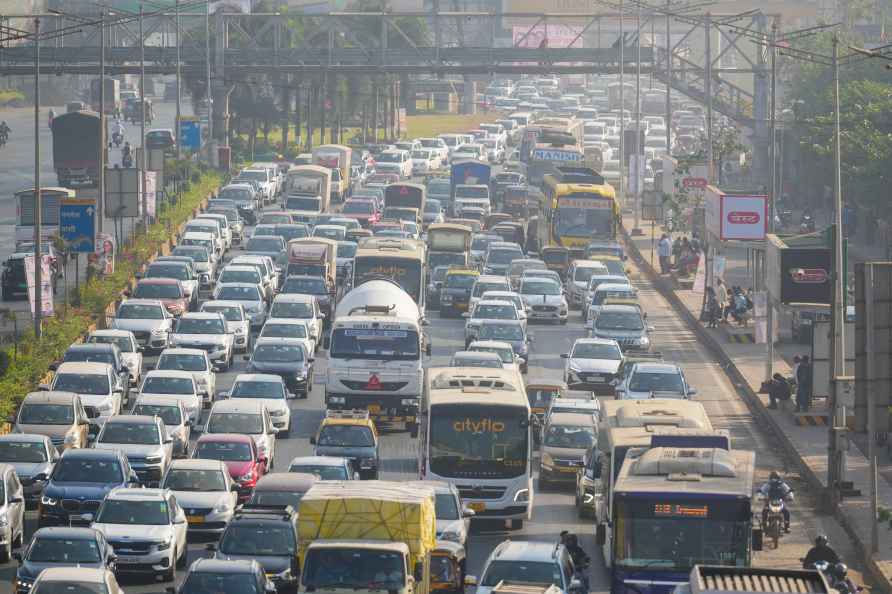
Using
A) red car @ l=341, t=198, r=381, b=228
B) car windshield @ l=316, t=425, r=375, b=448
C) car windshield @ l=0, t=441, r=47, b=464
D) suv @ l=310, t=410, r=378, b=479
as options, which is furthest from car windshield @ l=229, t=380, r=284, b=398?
red car @ l=341, t=198, r=381, b=228

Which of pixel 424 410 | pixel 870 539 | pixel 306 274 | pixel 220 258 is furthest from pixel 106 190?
pixel 870 539

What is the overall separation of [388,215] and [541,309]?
19220 millimetres

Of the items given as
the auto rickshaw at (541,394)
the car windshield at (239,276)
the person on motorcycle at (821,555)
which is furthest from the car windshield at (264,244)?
the person on motorcycle at (821,555)

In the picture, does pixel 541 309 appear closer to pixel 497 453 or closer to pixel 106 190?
pixel 106 190

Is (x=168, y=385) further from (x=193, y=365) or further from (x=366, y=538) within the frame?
(x=366, y=538)

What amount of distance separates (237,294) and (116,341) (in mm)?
9827

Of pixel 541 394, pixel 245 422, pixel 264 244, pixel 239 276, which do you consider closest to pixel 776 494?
pixel 245 422

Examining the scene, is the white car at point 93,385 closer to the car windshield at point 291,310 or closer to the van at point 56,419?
the van at point 56,419

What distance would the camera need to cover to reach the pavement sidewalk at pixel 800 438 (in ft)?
119

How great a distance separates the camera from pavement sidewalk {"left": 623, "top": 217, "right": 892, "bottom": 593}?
36.4m

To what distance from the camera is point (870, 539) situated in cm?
3581

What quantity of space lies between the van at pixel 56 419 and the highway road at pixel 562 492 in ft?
10.0

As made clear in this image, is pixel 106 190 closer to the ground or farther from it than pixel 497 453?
farther from it

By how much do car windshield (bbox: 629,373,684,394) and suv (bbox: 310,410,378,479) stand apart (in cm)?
773
